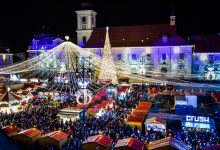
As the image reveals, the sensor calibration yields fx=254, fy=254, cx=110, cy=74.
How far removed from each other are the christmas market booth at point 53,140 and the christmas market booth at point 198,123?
29.2 ft

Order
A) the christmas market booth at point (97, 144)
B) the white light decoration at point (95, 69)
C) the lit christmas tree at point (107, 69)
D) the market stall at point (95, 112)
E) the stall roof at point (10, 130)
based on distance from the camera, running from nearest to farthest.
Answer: the christmas market booth at point (97, 144) → the stall roof at point (10, 130) → the market stall at point (95, 112) → the lit christmas tree at point (107, 69) → the white light decoration at point (95, 69)

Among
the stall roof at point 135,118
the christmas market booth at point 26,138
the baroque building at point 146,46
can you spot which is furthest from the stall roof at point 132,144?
the baroque building at point 146,46

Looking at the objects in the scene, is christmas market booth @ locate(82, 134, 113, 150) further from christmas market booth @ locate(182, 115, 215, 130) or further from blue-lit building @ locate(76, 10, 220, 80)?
blue-lit building @ locate(76, 10, 220, 80)

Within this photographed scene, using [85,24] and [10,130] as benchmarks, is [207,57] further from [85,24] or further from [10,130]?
[10,130]

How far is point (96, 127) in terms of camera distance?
1848 centimetres

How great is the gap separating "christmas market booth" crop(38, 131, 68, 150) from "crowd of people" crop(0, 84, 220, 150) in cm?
49

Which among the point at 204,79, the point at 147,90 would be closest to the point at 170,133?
the point at 147,90

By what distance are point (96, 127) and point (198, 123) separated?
7.40 m

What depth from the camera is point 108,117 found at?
2120cm

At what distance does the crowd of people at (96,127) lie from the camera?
16.2 metres

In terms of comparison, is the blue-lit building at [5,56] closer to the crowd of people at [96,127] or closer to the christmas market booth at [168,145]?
the crowd of people at [96,127]

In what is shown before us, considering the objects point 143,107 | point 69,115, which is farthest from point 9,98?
point 143,107

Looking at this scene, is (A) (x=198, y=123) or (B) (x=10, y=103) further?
(B) (x=10, y=103)

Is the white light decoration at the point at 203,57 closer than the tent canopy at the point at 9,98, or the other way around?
the tent canopy at the point at 9,98
